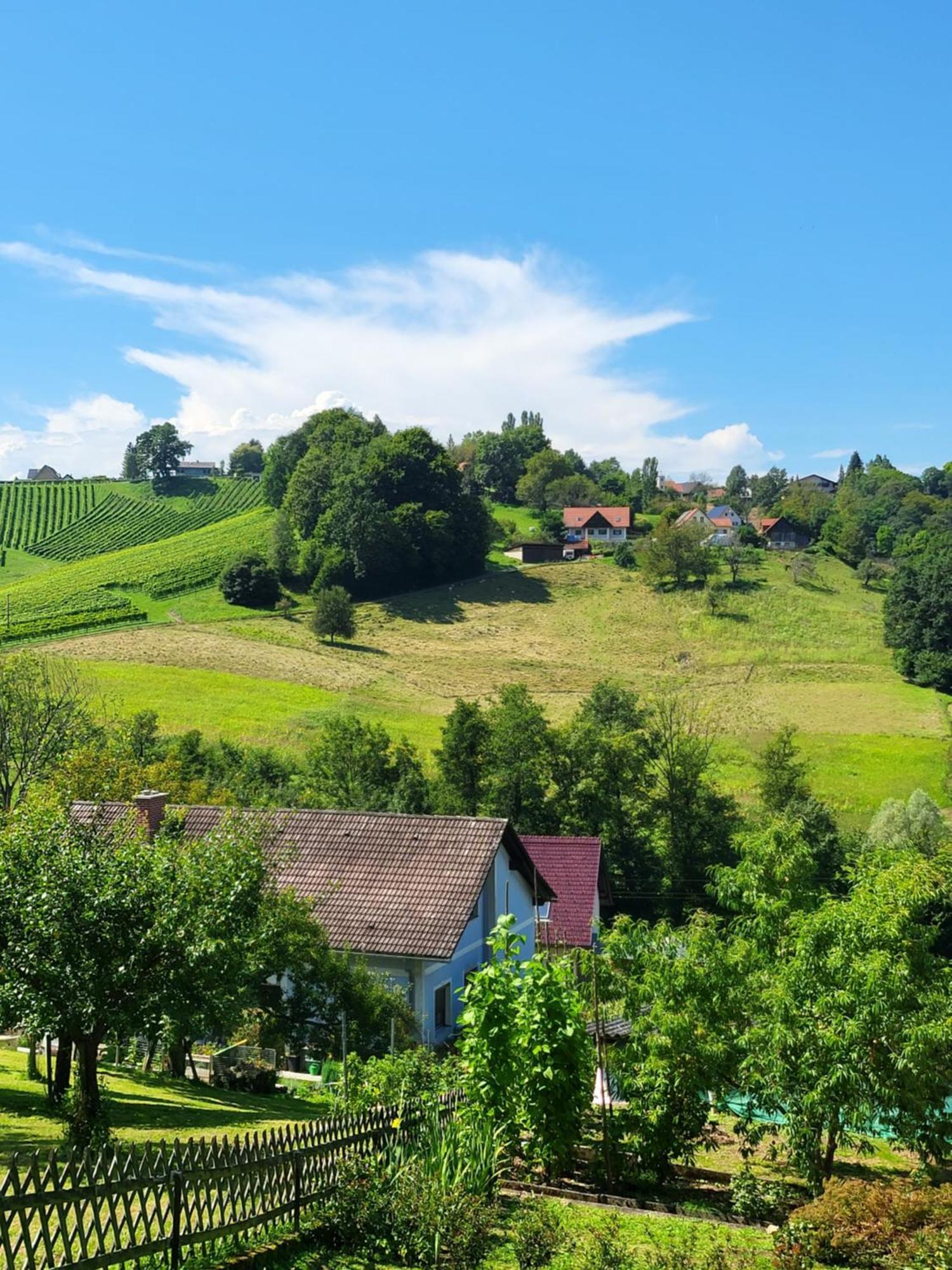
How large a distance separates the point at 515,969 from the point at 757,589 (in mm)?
89396

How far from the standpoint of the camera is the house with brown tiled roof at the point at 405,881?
23859 millimetres


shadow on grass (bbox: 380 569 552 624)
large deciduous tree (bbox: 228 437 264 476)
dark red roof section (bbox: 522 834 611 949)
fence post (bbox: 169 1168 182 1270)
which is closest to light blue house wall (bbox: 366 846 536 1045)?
dark red roof section (bbox: 522 834 611 949)

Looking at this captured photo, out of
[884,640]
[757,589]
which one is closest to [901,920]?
[884,640]

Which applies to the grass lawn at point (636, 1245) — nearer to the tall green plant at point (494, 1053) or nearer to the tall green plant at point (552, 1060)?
the tall green plant at point (552, 1060)

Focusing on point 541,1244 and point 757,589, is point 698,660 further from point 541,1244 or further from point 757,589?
→ point 541,1244

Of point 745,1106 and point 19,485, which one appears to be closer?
point 745,1106

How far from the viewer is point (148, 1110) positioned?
1505 centimetres

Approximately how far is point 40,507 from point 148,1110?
457 ft

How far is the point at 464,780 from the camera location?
A: 47000 mm

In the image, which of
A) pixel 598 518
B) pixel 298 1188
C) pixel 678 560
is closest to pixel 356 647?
pixel 678 560

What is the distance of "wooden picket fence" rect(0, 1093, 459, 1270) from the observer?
784 cm

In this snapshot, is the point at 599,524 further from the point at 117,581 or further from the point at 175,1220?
the point at 175,1220

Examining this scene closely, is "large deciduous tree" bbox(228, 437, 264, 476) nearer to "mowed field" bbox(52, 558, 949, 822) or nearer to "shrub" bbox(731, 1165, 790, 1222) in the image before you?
"mowed field" bbox(52, 558, 949, 822)

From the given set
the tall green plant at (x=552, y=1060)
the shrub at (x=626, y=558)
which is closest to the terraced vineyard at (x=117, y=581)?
the shrub at (x=626, y=558)
